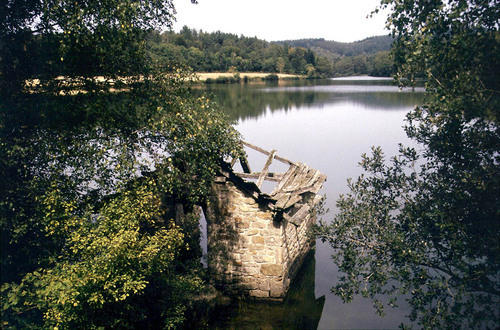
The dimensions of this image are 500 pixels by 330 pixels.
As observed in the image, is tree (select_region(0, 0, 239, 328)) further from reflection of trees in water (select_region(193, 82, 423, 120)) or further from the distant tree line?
the distant tree line

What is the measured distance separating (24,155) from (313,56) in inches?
5736

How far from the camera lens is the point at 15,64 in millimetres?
8664

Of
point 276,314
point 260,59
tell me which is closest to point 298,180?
point 276,314

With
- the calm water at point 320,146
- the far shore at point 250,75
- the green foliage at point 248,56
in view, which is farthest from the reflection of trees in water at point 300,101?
the green foliage at point 248,56

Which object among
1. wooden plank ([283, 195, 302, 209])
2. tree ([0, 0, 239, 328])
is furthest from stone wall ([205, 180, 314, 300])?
tree ([0, 0, 239, 328])

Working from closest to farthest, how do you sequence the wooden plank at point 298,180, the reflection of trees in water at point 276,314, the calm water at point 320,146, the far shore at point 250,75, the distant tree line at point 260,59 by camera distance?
the reflection of trees in water at point 276,314, the calm water at point 320,146, the wooden plank at point 298,180, the far shore at point 250,75, the distant tree line at point 260,59

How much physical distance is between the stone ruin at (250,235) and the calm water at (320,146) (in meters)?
0.88

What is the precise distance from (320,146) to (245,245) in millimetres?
28890

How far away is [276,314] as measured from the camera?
12.1 meters

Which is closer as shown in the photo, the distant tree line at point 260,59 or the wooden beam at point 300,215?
the wooden beam at point 300,215

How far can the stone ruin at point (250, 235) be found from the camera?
11.7 meters

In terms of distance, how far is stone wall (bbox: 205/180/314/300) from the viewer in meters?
11.8

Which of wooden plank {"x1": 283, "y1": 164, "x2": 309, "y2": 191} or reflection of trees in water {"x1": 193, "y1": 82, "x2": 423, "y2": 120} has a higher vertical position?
wooden plank {"x1": 283, "y1": 164, "x2": 309, "y2": 191}

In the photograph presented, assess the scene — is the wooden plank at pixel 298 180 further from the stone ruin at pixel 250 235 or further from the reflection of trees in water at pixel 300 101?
the reflection of trees in water at pixel 300 101
